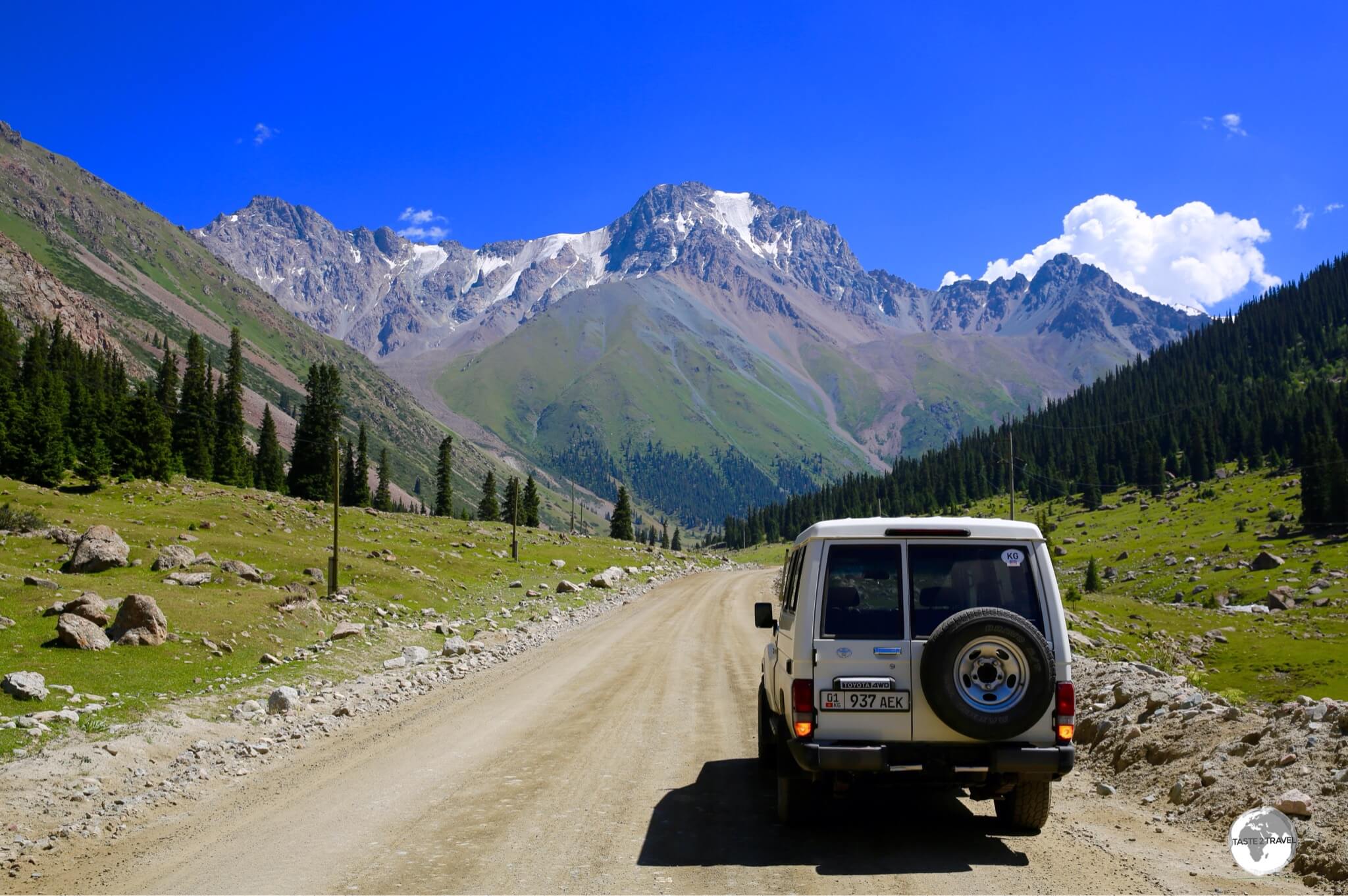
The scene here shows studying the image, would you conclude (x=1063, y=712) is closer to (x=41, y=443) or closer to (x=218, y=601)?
(x=218, y=601)

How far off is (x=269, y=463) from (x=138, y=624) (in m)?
97.7

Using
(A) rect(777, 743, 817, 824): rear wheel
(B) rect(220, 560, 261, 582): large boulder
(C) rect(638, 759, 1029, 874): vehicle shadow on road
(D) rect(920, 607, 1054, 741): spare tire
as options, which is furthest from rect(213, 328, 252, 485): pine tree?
(D) rect(920, 607, 1054, 741): spare tire

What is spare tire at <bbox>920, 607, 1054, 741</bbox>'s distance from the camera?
8.76 meters

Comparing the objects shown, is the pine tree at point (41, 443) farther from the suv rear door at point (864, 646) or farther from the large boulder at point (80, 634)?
the suv rear door at point (864, 646)

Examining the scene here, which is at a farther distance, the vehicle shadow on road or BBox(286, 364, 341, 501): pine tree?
BBox(286, 364, 341, 501): pine tree

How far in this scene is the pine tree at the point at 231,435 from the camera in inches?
3775

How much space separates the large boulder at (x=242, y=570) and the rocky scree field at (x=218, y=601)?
8 centimetres

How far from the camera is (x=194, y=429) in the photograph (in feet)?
296

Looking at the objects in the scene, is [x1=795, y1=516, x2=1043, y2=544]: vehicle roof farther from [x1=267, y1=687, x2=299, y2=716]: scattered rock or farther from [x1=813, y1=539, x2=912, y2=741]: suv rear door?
[x1=267, y1=687, x2=299, y2=716]: scattered rock

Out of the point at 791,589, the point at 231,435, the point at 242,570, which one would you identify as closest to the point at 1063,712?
the point at 791,589

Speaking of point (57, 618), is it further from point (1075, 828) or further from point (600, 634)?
point (1075, 828)

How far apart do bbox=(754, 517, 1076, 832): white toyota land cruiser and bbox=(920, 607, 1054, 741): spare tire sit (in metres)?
0.01

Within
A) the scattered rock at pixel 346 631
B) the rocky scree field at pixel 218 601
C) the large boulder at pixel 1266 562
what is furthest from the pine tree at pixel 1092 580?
the scattered rock at pixel 346 631

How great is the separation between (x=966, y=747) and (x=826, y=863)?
189 cm
